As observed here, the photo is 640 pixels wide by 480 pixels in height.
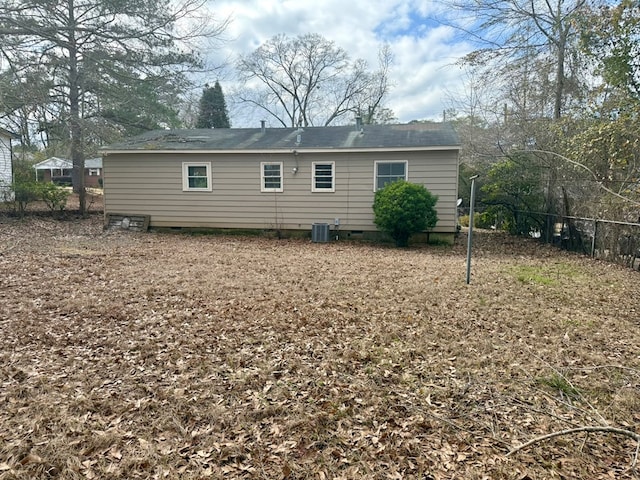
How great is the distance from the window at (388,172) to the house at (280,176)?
0.10 ft

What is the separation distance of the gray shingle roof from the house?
3 centimetres

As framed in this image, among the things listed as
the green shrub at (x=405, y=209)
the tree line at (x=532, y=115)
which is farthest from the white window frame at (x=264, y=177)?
the tree line at (x=532, y=115)

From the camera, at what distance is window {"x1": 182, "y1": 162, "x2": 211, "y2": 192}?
40.8ft

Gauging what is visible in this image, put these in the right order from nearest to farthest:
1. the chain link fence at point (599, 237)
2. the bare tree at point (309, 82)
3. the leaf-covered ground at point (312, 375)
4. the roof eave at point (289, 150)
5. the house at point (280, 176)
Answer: the leaf-covered ground at point (312, 375)
the chain link fence at point (599, 237)
the roof eave at point (289, 150)
the house at point (280, 176)
the bare tree at point (309, 82)

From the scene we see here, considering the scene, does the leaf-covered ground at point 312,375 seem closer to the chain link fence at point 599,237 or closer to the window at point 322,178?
the chain link fence at point 599,237

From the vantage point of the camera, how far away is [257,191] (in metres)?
12.2

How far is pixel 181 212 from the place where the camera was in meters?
12.7

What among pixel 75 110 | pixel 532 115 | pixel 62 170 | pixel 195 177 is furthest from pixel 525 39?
pixel 62 170

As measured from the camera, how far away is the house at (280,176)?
1118 centimetres

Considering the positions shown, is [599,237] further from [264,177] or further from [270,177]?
[264,177]

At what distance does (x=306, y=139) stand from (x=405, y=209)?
177 inches

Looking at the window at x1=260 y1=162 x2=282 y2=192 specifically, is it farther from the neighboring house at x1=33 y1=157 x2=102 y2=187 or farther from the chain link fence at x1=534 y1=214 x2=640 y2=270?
the neighboring house at x1=33 y1=157 x2=102 y2=187

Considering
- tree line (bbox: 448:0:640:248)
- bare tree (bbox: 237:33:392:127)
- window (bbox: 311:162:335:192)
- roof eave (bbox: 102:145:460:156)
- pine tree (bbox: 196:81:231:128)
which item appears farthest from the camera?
pine tree (bbox: 196:81:231:128)

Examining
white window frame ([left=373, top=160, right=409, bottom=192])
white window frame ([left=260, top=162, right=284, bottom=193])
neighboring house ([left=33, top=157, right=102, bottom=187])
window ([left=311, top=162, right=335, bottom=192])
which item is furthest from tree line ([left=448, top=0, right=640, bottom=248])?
neighboring house ([left=33, top=157, right=102, bottom=187])
